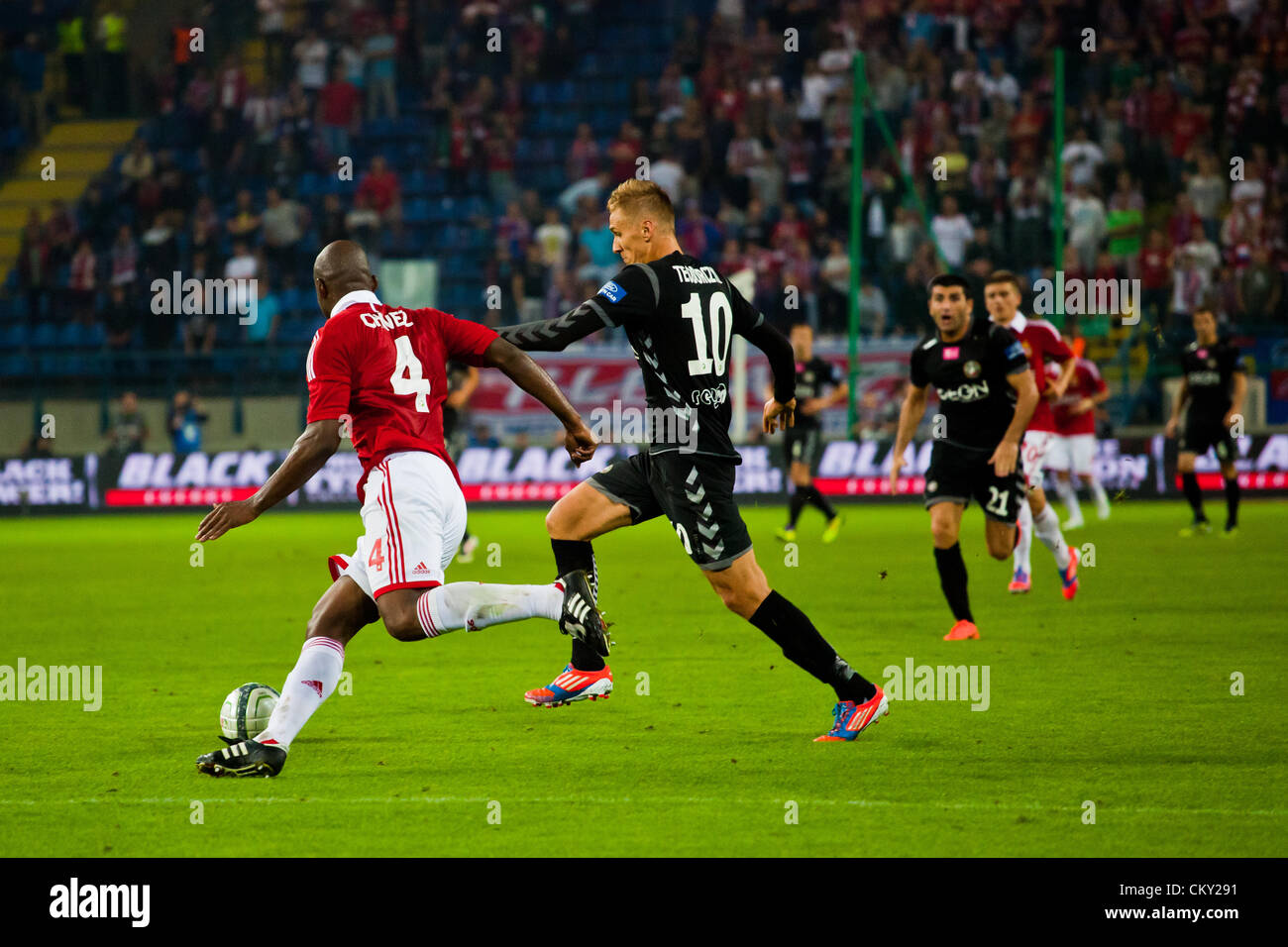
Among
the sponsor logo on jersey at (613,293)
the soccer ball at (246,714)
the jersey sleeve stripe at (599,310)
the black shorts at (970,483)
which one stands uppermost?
the sponsor logo on jersey at (613,293)

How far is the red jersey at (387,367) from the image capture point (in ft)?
19.8

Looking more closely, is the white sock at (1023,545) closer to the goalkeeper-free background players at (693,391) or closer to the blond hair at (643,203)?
the goalkeeper-free background players at (693,391)

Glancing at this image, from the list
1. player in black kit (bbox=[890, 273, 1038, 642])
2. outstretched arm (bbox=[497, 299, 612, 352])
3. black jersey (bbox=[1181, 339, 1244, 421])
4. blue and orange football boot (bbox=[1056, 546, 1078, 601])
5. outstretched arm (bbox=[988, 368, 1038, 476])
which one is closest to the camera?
outstretched arm (bbox=[497, 299, 612, 352])

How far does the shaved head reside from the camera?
6.28m

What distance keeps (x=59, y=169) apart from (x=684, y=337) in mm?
26856

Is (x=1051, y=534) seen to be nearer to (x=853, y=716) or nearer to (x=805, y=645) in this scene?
(x=853, y=716)

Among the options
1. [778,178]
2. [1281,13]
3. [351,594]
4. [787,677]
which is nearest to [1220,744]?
[787,677]

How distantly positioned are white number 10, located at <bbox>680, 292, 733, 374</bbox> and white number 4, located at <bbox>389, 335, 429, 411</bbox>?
3.81 ft

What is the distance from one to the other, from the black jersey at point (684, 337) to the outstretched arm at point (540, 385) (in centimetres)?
42

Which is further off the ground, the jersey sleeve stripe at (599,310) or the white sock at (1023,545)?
the jersey sleeve stripe at (599,310)

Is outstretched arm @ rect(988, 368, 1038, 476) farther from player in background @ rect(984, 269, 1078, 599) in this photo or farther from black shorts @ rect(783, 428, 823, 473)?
black shorts @ rect(783, 428, 823, 473)

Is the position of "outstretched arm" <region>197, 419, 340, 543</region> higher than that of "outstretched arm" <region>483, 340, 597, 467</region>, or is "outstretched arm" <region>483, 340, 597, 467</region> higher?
"outstretched arm" <region>483, 340, 597, 467</region>

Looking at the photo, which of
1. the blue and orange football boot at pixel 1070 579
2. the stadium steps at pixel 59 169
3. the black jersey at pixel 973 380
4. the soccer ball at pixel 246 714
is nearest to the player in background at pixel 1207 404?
the blue and orange football boot at pixel 1070 579

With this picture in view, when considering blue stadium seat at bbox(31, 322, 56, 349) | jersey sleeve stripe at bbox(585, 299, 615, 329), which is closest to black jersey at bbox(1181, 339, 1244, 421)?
jersey sleeve stripe at bbox(585, 299, 615, 329)
